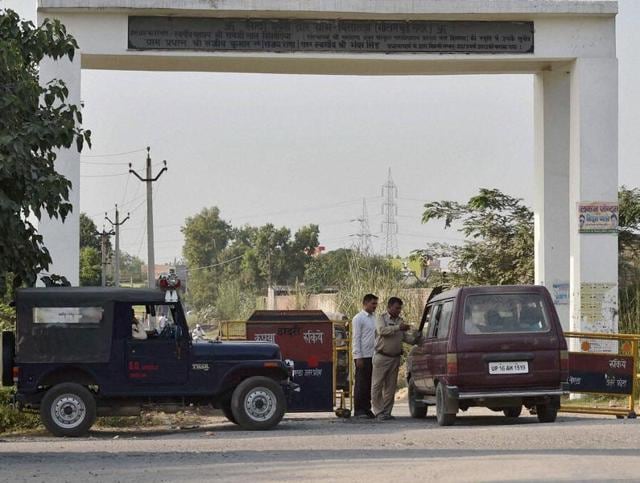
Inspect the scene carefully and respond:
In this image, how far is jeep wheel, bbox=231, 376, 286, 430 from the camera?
18.2m

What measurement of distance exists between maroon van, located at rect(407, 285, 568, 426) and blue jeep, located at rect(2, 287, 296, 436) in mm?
2457

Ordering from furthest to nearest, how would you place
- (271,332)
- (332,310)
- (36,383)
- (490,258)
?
(332,310), (490,258), (271,332), (36,383)

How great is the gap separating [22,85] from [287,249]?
7355cm

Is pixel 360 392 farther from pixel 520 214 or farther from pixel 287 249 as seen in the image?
pixel 287 249

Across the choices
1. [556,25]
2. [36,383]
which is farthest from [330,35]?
[36,383]

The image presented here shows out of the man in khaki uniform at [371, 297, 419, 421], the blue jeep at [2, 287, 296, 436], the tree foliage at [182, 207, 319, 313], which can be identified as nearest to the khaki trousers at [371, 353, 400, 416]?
the man in khaki uniform at [371, 297, 419, 421]

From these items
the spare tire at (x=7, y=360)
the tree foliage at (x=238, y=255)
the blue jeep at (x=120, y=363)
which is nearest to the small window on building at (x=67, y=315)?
the blue jeep at (x=120, y=363)

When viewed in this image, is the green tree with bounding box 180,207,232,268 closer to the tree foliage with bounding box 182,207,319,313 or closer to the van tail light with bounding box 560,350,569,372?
the tree foliage with bounding box 182,207,319,313

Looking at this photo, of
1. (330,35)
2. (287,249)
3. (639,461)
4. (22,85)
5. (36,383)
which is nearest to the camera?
(639,461)

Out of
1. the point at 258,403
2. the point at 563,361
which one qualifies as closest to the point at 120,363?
the point at 258,403

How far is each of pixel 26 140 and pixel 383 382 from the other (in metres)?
8.00

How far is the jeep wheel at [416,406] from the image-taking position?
68.3 ft

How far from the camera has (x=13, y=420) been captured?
65.7ft

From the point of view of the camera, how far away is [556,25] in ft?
82.5
